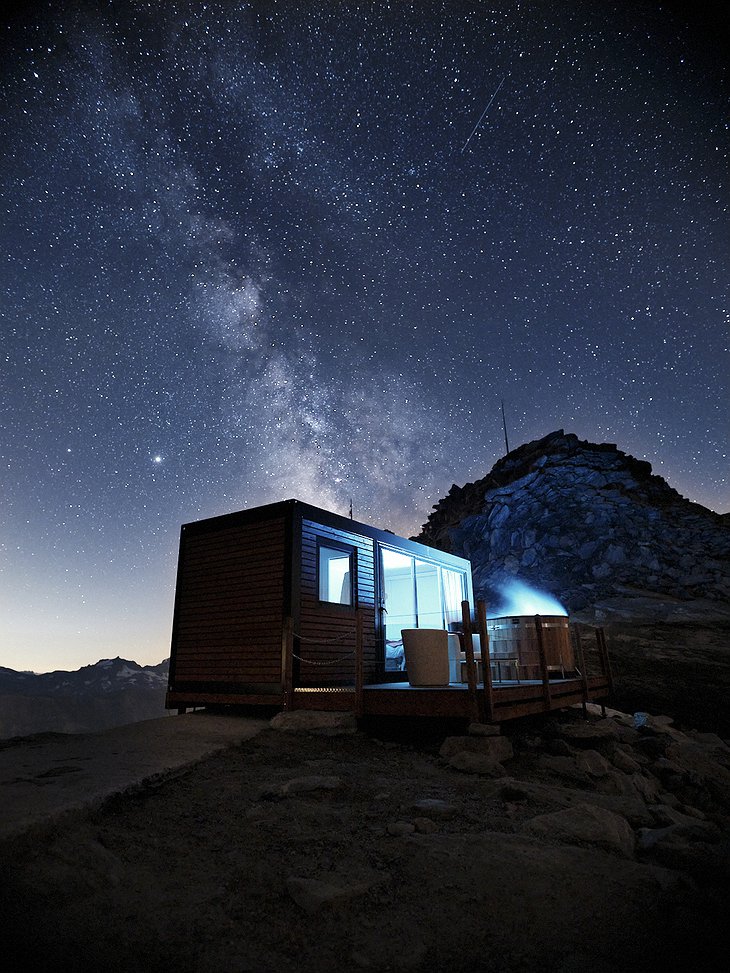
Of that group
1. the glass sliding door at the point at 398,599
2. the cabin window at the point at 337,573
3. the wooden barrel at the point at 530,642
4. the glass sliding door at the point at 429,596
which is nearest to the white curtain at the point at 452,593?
the glass sliding door at the point at 429,596

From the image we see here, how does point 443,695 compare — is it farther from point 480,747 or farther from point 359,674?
point 359,674

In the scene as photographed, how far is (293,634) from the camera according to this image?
985 cm

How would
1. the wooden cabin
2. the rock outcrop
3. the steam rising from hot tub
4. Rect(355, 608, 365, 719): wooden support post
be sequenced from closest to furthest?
Rect(355, 608, 365, 719): wooden support post, the wooden cabin, the rock outcrop, the steam rising from hot tub

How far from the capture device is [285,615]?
33.3 feet

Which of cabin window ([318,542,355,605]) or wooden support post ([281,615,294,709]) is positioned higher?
cabin window ([318,542,355,605])

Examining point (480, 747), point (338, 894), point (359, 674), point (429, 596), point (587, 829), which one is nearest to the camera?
point (338, 894)

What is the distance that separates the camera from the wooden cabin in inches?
380

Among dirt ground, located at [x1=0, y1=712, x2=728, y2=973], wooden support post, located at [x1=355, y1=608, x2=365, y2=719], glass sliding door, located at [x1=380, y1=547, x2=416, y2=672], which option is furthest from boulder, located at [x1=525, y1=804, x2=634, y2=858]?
glass sliding door, located at [x1=380, y1=547, x2=416, y2=672]

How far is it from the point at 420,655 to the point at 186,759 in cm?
421

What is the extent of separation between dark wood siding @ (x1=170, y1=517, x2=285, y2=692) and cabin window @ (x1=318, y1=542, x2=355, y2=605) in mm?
1198

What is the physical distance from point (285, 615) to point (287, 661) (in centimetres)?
93

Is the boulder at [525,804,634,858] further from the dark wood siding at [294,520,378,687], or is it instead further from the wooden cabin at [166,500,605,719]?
the dark wood siding at [294,520,378,687]

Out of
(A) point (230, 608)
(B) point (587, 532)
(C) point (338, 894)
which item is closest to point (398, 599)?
(A) point (230, 608)

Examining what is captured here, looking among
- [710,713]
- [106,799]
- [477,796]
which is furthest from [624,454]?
[106,799]
